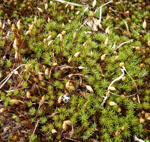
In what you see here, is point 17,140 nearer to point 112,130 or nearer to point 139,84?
point 112,130

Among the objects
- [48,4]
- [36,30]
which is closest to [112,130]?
[36,30]

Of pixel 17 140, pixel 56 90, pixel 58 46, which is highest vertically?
pixel 58 46

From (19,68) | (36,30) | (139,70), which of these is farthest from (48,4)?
(139,70)

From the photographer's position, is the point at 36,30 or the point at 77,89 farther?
the point at 36,30

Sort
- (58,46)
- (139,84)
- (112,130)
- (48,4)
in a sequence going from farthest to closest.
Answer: (48,4) → (58,46) → (139,84) → (112,130)

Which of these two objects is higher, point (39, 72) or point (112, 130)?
Answer: point (39, 72)

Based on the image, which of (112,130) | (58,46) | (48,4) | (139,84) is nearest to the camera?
(112,130)
